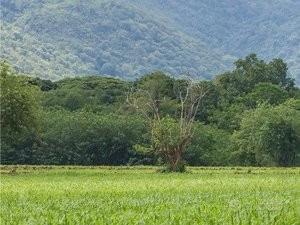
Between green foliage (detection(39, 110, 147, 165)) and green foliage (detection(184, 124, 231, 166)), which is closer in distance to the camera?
green foliage (detection(39, 110, 147, 165))

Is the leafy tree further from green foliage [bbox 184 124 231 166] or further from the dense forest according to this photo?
green foliage [bbox 184 124 231 166]

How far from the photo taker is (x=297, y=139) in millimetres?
99312

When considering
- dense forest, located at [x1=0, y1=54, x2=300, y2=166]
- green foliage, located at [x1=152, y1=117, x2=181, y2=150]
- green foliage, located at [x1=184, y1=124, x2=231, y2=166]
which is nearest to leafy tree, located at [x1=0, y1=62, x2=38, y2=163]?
dense forest, located at [x1=0, y1=54, x2=300, y2=166]

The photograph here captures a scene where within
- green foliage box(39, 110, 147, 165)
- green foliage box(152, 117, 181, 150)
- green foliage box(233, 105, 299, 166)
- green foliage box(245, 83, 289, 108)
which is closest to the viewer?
green foliage box(152, 117, 181, 150)

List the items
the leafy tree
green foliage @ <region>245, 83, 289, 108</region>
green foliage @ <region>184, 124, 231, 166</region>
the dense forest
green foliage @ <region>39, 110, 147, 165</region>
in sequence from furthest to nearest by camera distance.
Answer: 1. green foliage @ <region>245, 83, 289, 108</region>
2. green foliage @ <region>184, 124, 231, 166</region>
3. green foliage @ <region>39, 110, 147, 165</region>
4. the dense forest
5. the leafy tree

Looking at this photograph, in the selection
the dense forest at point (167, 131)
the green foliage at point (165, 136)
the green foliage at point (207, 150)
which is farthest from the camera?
the green foliage at point (207, 150)

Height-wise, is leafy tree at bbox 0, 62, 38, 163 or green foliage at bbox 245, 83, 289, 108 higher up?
green foliage at bbox 245, 83, 289, 108

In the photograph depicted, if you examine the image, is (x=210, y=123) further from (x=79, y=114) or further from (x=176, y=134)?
(x=176, y=134)

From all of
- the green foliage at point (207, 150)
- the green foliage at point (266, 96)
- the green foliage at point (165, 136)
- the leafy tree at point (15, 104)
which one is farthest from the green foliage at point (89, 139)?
the leafy tree at point (15, 104)

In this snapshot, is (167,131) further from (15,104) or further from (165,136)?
(15,104)

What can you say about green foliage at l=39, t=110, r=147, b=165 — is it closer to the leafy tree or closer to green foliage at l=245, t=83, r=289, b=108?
green foliage at l=245, t=83, r=289, b=108

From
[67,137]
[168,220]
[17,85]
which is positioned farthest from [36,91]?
[168,220]

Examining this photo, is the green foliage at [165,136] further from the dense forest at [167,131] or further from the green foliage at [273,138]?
the green foliage at [273,138]

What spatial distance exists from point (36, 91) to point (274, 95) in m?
72.2
